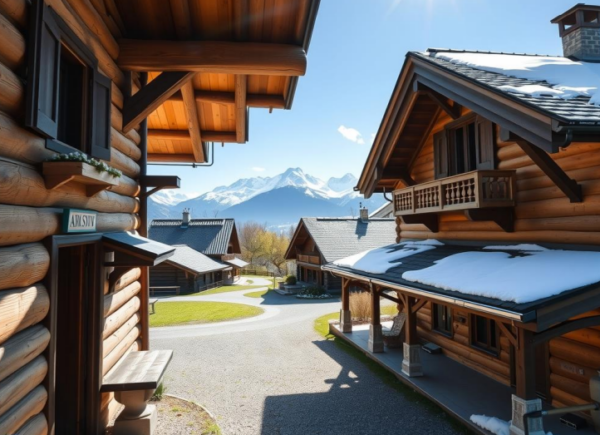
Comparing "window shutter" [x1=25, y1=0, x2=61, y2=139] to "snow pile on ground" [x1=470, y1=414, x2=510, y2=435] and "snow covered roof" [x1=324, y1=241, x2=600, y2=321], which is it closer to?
"snow covered roof" [x1=324, y1=241, x2=600, y2=321]

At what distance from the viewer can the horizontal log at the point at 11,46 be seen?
341cm

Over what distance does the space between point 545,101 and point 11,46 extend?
759 cm

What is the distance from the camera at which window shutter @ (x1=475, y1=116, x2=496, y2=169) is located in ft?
31.6

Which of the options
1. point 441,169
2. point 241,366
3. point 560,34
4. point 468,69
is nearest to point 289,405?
point 241,366

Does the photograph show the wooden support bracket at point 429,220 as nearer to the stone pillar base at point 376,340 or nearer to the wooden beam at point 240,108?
the stone pillar base at point 376,340

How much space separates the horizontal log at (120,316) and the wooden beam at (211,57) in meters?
4.32

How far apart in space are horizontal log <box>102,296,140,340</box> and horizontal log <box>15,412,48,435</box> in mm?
1942

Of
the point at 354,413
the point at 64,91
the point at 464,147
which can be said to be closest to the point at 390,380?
the point at 354,413

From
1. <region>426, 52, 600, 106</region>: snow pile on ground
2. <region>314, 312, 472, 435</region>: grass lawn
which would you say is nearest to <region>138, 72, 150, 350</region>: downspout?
<region>314, 312, 472, 435</region>: grass lawn

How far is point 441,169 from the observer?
11727 mm

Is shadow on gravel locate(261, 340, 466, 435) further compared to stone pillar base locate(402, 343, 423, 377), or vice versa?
stone pillar base locate(402, 343, 423, 377)

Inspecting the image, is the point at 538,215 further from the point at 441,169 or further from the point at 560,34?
the point at 560,34

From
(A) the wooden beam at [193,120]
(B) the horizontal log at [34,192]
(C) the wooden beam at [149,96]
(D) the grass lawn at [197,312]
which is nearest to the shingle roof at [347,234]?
(D) the grass lawn at [197,312]

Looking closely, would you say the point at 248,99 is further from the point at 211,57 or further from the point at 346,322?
the point at 346,322
